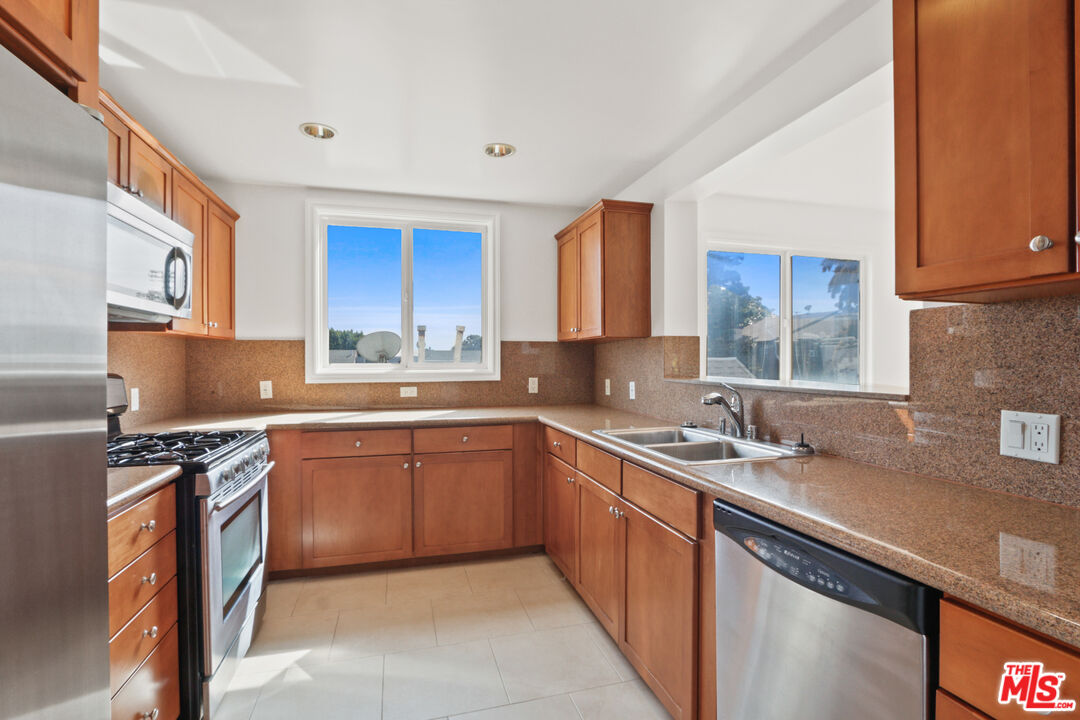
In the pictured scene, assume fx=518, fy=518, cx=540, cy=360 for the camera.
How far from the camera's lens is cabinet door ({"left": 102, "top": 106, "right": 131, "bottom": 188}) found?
6.22ft

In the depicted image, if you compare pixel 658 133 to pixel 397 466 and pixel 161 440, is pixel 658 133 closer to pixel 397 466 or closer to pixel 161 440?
pixel 397 466

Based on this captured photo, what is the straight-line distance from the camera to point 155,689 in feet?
5.24

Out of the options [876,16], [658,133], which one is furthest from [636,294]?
[876,16]

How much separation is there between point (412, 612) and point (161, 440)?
1.37 meters

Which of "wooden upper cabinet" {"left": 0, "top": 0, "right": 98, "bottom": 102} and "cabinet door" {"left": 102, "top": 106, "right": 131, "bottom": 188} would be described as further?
"cabinet door" {"left": 102, "top": 106, "right": 131, "bottom": 188}

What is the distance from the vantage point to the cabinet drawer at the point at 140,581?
138 centimetres

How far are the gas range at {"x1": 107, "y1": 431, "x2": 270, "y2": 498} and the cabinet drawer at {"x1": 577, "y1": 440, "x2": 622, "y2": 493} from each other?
1.46 metres

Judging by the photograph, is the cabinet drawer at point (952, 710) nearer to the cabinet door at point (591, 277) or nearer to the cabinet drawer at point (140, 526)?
the cabinet drawer at point (140, 526)

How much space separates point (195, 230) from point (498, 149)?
1615 millimetres

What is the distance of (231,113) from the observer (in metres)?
2.34

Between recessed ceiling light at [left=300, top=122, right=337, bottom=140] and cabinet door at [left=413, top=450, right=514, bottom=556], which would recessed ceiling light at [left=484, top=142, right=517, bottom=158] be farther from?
cabinet door at [left=413, top=450, right=514, bottom=556]

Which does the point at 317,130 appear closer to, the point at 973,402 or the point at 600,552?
the point at 600,552

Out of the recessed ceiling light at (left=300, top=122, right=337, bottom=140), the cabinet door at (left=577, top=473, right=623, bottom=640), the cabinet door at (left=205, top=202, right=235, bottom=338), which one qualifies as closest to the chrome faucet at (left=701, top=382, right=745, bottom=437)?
the cabinet door at (left=577, top=473, right=623, bottom=640)

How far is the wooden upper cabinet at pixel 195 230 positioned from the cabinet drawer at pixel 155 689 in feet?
4.54
